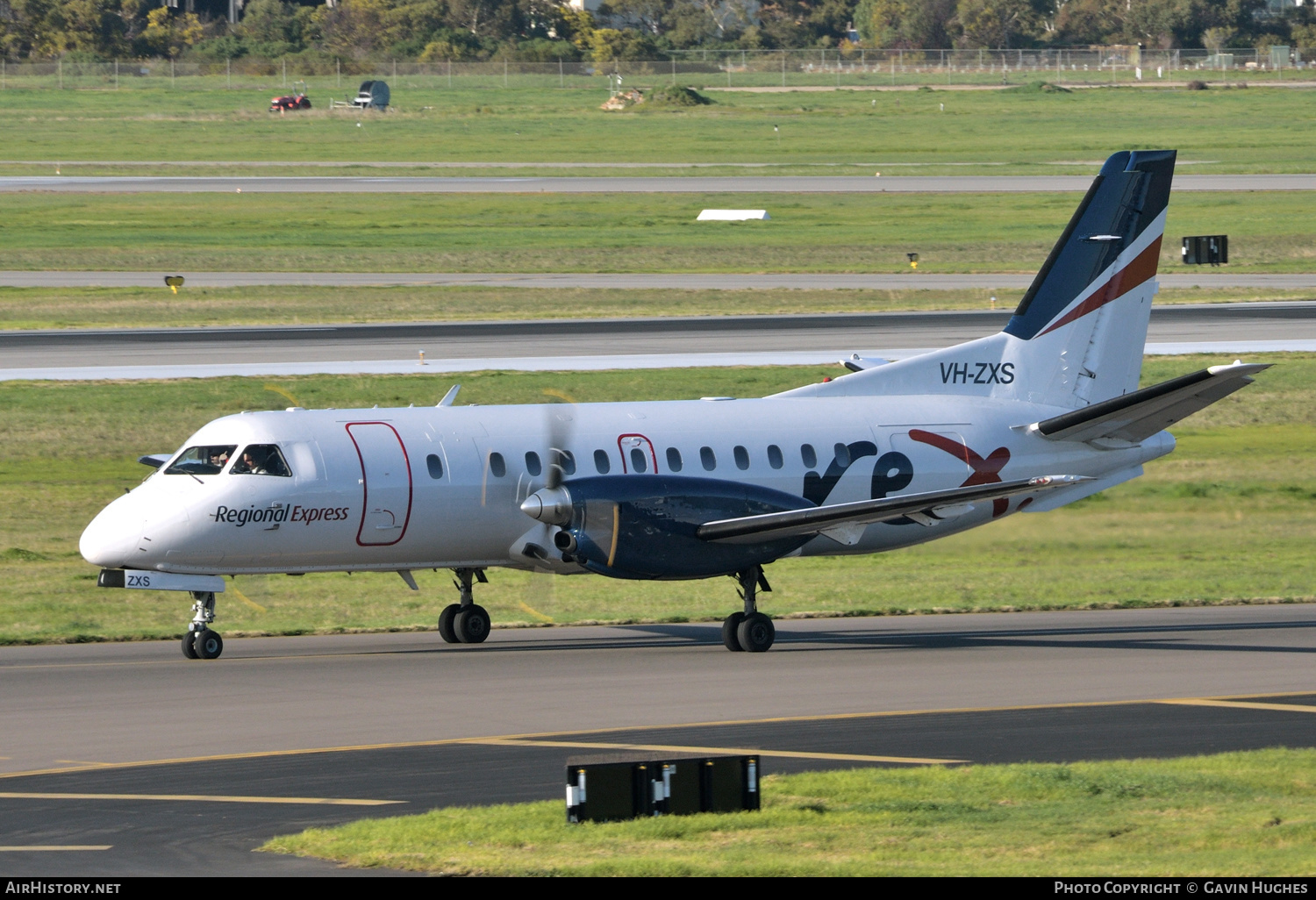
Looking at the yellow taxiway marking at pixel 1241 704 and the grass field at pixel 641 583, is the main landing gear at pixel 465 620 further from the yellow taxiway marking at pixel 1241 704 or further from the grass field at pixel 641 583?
the yellow taxiway marking at pixel 1241 704

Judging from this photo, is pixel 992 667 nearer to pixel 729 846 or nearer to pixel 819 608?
pixel 819 608

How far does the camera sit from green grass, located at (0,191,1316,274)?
253ft

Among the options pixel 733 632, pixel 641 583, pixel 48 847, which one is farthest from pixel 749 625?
pixel 48 847

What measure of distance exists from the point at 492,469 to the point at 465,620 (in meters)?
2.59

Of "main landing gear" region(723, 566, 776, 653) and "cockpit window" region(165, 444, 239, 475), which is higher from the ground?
"cockpit window" region(165, 444, 239, 475)

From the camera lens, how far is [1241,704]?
2152 cm

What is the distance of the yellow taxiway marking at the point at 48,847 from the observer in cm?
1445

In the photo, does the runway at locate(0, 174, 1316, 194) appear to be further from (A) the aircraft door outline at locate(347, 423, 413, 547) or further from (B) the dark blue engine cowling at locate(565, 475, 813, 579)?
(A) the aircraft door outline at locate(347, 423, 413, 547)

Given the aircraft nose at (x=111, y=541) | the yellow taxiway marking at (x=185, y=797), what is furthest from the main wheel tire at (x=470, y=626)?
the yellow taxiway marking at (x=185, y=797)

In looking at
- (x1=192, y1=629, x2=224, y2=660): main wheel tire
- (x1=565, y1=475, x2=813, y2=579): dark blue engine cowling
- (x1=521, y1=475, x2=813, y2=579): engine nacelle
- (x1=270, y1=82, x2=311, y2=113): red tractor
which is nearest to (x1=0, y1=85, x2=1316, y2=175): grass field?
(x1=270, y1=82, x2=311, y2=113): red tractor

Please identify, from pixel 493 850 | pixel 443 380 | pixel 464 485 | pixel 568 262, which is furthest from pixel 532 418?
pixel 568 262

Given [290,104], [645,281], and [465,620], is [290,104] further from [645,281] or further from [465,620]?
[465,620]

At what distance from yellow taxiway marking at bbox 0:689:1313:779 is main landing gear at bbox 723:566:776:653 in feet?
15.3

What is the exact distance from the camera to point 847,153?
12306 cm
